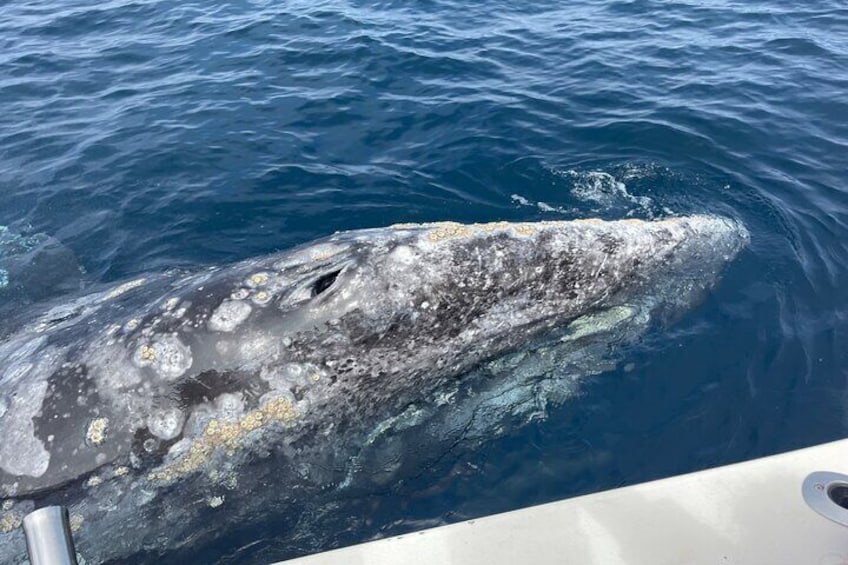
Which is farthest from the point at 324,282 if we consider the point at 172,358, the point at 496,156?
the point at 496,156

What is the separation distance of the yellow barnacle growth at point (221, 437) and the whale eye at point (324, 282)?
1064mm

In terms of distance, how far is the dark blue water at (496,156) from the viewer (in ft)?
22.9

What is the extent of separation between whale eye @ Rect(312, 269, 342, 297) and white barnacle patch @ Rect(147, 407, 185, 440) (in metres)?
1.63

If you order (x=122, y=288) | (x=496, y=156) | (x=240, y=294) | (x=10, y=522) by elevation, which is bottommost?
(x=10, y=522)

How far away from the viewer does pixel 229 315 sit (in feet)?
19.9

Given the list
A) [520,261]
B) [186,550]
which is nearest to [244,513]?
[186,550]

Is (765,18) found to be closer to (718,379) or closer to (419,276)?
(718,379)

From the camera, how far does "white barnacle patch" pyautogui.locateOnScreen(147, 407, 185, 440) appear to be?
19.0 feet

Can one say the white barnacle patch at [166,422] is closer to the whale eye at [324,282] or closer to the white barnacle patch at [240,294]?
the white barnacle patch at [240,294]

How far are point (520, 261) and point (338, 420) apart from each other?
99.9 inches

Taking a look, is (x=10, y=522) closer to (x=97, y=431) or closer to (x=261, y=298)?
(x=97, y=431)

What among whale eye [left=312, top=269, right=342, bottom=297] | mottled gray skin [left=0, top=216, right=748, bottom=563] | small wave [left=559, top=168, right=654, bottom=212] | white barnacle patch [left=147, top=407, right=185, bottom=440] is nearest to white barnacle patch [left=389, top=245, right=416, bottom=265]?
mottled gray skin [left=0, top=216, right=748, bottom=563]

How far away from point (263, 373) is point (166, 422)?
0.94 m

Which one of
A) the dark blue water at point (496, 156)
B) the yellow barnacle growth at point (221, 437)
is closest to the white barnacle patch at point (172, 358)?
the yellow barnacle growth at point (221, 437)
